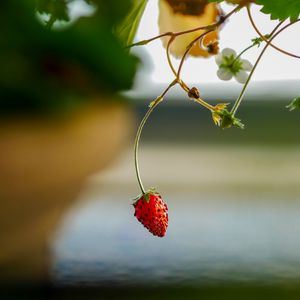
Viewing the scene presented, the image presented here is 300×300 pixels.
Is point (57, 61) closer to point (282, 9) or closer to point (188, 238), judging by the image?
point (282, 9)

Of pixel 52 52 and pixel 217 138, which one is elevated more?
pixel 217 138

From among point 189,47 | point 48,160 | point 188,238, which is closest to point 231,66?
point 189,47

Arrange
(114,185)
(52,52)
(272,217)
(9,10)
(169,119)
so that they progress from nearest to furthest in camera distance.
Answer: (9,10), (52,52), (272,217), (114,185), (169,119)

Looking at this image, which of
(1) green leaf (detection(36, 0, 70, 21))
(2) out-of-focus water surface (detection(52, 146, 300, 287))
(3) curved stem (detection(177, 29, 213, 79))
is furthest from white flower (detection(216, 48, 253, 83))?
(2) out-of-focus water surface (detection(52, 146, 300, 287))

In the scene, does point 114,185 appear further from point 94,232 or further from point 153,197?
point 153,197

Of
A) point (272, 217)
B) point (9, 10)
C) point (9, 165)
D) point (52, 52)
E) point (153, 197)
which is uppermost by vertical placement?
point (272, 217)

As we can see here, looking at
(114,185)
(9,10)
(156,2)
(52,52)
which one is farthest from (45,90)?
(114,185)
